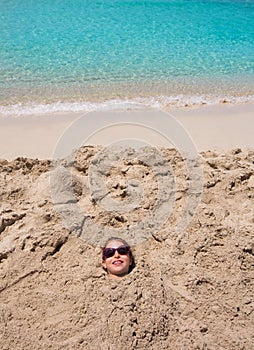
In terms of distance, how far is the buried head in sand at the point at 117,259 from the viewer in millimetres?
2938

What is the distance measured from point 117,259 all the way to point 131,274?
221mm

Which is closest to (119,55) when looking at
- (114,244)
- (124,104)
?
(124,104)

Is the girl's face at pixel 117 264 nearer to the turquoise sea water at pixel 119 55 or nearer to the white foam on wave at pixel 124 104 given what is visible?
the white foam on wave at pixel 124 104

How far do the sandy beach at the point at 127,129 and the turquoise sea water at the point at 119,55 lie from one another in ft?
1.97

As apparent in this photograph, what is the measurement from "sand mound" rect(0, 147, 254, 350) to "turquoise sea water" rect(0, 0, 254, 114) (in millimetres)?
4466

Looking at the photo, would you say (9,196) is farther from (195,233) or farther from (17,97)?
(17,97)

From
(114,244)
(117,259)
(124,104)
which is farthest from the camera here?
(124,104)

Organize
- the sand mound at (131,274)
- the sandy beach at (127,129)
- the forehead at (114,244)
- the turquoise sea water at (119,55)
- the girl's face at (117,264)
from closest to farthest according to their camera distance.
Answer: the sand mound at (131,274), the girl's face at (117,264), the forehead at (114,244), the sandy beach at (127,129), the turquoise sea water at (119,55)

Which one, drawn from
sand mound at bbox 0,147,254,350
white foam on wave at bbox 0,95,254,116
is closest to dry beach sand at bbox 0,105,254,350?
sand mound at bbox 0,147,254,350

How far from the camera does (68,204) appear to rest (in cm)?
345

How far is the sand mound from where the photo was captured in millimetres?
2479

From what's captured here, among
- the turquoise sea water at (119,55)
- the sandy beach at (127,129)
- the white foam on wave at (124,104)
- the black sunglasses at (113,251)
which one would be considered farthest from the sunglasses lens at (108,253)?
the turquoise sea water at (119,55)

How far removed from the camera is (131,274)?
2.75m

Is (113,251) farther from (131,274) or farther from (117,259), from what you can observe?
(131,274)
